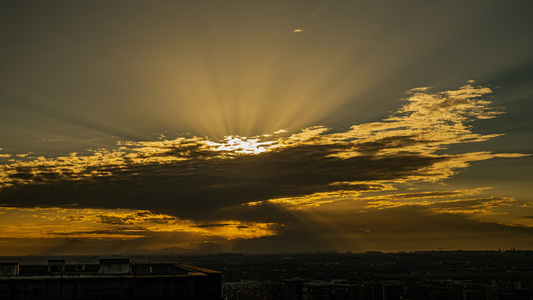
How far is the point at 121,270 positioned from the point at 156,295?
12180mm

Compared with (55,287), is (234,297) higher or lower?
lower

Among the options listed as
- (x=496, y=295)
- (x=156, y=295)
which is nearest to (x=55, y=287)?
(x=156, y=295)

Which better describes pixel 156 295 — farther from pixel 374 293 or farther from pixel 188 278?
pixel 374 293

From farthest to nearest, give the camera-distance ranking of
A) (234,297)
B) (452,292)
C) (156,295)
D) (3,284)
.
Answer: (234,297)
(452,292)
(156,295)
(3,284)

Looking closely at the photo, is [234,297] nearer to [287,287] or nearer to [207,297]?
[287,287]

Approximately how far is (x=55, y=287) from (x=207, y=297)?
42.3 ft

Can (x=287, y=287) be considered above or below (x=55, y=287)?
below

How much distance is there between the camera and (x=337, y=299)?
15300 cm

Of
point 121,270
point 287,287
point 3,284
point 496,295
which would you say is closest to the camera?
point 3,284

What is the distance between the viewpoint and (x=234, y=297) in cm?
14438

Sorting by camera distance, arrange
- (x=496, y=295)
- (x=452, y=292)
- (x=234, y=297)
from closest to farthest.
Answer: (x=452, y=292) → (x=234, y=297) → (x=496, y=295)

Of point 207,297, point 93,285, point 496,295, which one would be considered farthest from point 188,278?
point 496,295

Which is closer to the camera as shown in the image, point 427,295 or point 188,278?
point 188,278

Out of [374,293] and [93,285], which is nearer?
[93,285]
